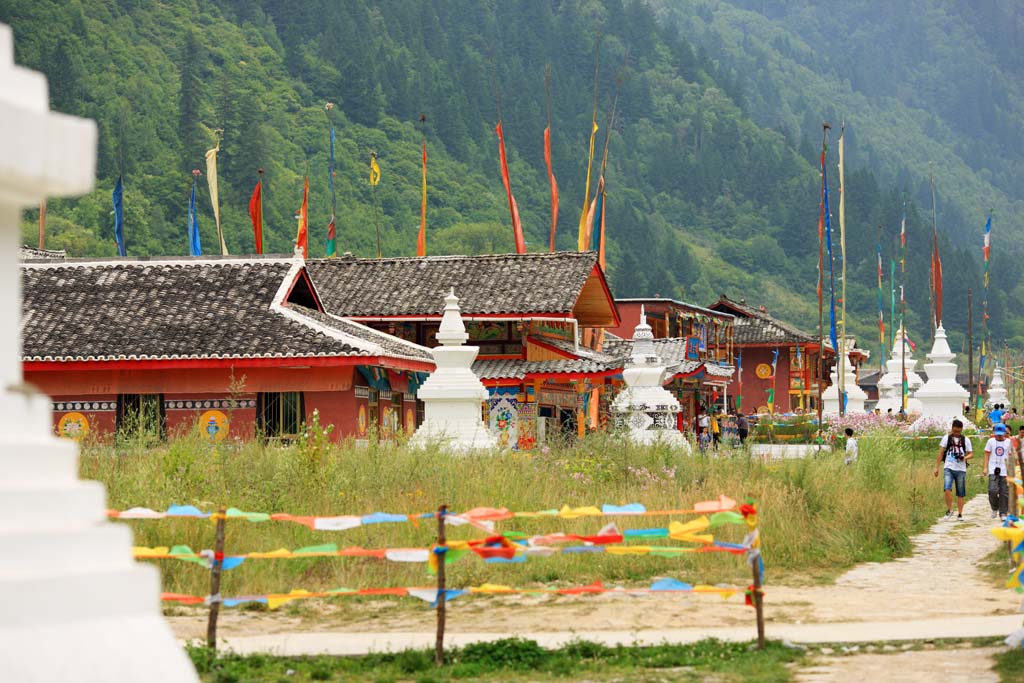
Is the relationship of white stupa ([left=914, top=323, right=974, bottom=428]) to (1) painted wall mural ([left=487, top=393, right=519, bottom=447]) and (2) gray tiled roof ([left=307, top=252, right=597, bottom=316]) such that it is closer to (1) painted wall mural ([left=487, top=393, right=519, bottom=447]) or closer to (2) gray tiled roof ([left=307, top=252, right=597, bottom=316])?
(2) gray tiled roof ([left=307, top=252, right=597, bottom=316])

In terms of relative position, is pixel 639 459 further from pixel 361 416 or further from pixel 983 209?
pixel 983 209

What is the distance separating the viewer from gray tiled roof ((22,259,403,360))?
24438 mm

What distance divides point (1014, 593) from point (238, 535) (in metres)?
7.37

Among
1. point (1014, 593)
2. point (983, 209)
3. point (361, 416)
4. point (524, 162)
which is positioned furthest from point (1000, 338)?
point (1014, 593)

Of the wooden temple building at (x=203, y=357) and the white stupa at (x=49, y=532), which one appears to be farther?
the wooden temple building at (x=203, y=357)

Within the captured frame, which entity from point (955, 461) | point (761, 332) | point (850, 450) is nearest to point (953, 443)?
point (955, 461)

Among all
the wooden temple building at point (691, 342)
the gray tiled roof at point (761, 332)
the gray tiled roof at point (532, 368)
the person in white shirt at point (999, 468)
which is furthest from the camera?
the gray tiled roof at point (761, 332)

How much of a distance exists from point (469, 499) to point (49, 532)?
37.0 ft

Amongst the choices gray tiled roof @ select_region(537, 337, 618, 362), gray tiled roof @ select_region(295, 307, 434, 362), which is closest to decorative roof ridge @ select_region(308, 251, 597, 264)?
gray tiled roof @ select_region(537, 337, 618, 362)

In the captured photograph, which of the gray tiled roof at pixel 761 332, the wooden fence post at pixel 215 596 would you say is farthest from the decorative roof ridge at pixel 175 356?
the gray tiled roof at pixel 761 332

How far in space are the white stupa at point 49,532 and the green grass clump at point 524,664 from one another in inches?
195

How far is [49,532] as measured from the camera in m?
4.11

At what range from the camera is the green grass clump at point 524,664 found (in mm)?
9289

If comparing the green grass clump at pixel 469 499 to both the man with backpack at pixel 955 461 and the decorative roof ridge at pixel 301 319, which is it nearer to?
the man with backpack at pixel 955 461
